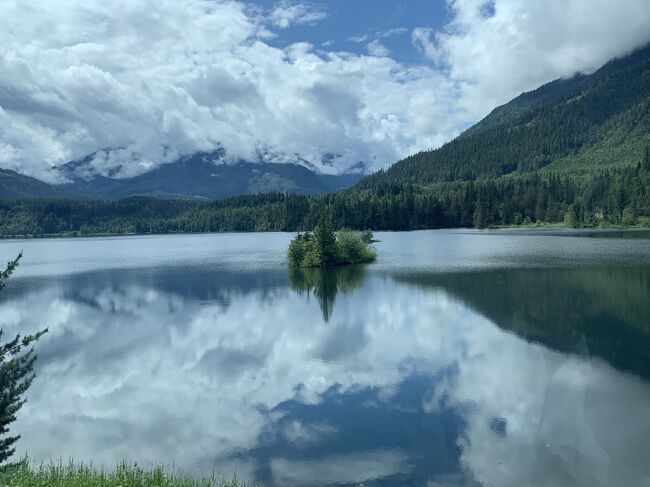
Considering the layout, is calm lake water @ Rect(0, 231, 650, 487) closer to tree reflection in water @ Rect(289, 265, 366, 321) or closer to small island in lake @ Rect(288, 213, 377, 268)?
tree reflection in water @ Rect(289, 265, 366, 321)

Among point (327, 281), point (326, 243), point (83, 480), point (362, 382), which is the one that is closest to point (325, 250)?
point (326, 243)

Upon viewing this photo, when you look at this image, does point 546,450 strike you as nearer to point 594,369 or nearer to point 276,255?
point 594,369

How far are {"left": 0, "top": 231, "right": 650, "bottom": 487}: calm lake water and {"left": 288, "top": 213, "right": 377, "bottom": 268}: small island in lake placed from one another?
105ft

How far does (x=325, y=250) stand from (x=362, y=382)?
6809cm

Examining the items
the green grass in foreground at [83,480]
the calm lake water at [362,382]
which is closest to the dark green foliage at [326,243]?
the calm lake water at [362,382]

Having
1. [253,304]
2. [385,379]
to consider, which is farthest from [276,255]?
[385,379]

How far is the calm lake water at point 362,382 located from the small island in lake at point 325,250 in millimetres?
31916

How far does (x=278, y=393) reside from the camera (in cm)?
3109

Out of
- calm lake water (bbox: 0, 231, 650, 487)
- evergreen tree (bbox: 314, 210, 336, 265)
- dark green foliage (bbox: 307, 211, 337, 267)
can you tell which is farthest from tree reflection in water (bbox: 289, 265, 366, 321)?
evergreen tree (bbox: 314, 210, 336, 265)

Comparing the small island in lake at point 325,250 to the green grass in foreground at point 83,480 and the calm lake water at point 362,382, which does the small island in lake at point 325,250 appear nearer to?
the calm lake water at point 362,382

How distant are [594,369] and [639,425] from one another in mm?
8061

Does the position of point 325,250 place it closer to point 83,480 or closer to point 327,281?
point 327,281

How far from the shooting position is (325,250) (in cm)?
9981

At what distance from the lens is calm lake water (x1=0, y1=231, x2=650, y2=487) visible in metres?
21.9
